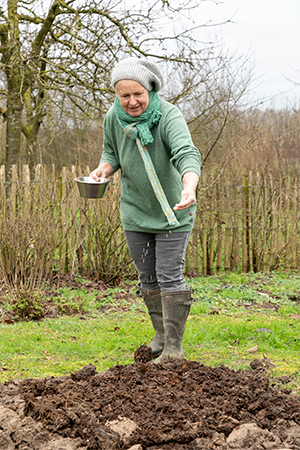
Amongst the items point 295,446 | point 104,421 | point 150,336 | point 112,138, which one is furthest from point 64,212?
point 295,446

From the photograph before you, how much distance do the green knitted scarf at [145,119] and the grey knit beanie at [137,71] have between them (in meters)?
0.11

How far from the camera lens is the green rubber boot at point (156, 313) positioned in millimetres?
3197

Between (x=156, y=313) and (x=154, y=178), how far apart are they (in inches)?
41.2

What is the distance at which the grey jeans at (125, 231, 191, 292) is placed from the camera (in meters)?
2.91

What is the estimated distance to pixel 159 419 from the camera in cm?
201

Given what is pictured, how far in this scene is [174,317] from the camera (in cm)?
293

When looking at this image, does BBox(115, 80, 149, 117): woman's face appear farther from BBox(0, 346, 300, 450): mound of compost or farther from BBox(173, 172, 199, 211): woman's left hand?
BBox(0, 346, 300, 450): mound of compost

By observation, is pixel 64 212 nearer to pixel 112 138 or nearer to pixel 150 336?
pixel 150 336

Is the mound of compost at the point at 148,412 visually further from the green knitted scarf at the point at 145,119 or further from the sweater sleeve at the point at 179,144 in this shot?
the green knitted scarf at the point at 145,119

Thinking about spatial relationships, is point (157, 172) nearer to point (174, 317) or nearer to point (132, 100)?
point (132, 100)

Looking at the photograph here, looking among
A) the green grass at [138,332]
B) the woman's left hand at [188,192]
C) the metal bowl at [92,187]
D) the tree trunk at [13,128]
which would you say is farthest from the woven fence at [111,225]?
the woman's left hand at [188,192]

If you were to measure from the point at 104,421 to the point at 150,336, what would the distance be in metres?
2.00

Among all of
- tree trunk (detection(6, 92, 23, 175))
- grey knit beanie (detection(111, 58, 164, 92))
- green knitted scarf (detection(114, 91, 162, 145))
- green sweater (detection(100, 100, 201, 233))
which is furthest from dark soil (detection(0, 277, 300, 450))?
tree trunk (detection(6, 92, 23, 175))

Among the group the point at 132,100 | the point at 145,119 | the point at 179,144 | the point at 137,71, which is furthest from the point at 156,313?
the point at 137,71
